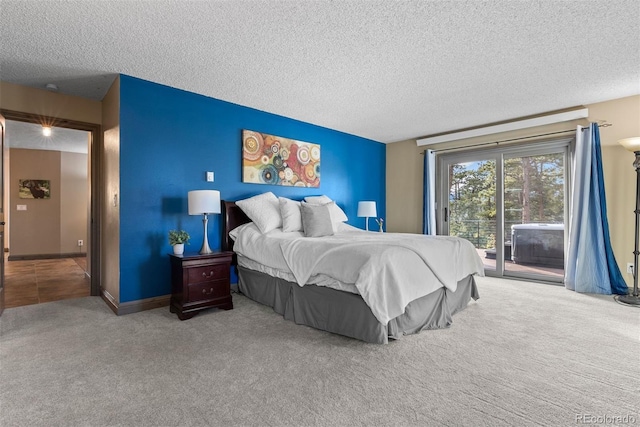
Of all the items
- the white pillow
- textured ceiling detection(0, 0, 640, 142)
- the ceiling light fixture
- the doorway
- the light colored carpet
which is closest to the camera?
the light colored carpet

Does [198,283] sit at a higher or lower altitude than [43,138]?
lower

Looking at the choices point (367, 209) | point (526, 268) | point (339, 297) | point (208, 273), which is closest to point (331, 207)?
point (367, 209)

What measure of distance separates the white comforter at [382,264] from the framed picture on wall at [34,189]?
652 centimetres

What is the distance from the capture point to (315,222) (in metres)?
A: 3.70

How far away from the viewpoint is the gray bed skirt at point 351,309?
2328 millimetres

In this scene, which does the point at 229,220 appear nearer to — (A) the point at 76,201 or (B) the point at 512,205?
(B) the point at 512,205

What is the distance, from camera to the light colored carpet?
1.53 metres

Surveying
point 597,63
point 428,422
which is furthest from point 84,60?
point 597,63

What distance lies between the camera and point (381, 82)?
3.34 meters

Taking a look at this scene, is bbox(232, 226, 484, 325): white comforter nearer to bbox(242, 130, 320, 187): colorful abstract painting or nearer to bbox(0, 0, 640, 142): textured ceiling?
bbox(242, 130, 320, 187): colorful abstract painting

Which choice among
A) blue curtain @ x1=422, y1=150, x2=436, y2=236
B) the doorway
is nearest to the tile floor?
the doorway

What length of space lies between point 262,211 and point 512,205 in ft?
13.1

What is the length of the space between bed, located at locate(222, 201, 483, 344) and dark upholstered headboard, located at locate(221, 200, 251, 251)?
21 centimetres

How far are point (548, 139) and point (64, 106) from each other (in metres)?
6.55
